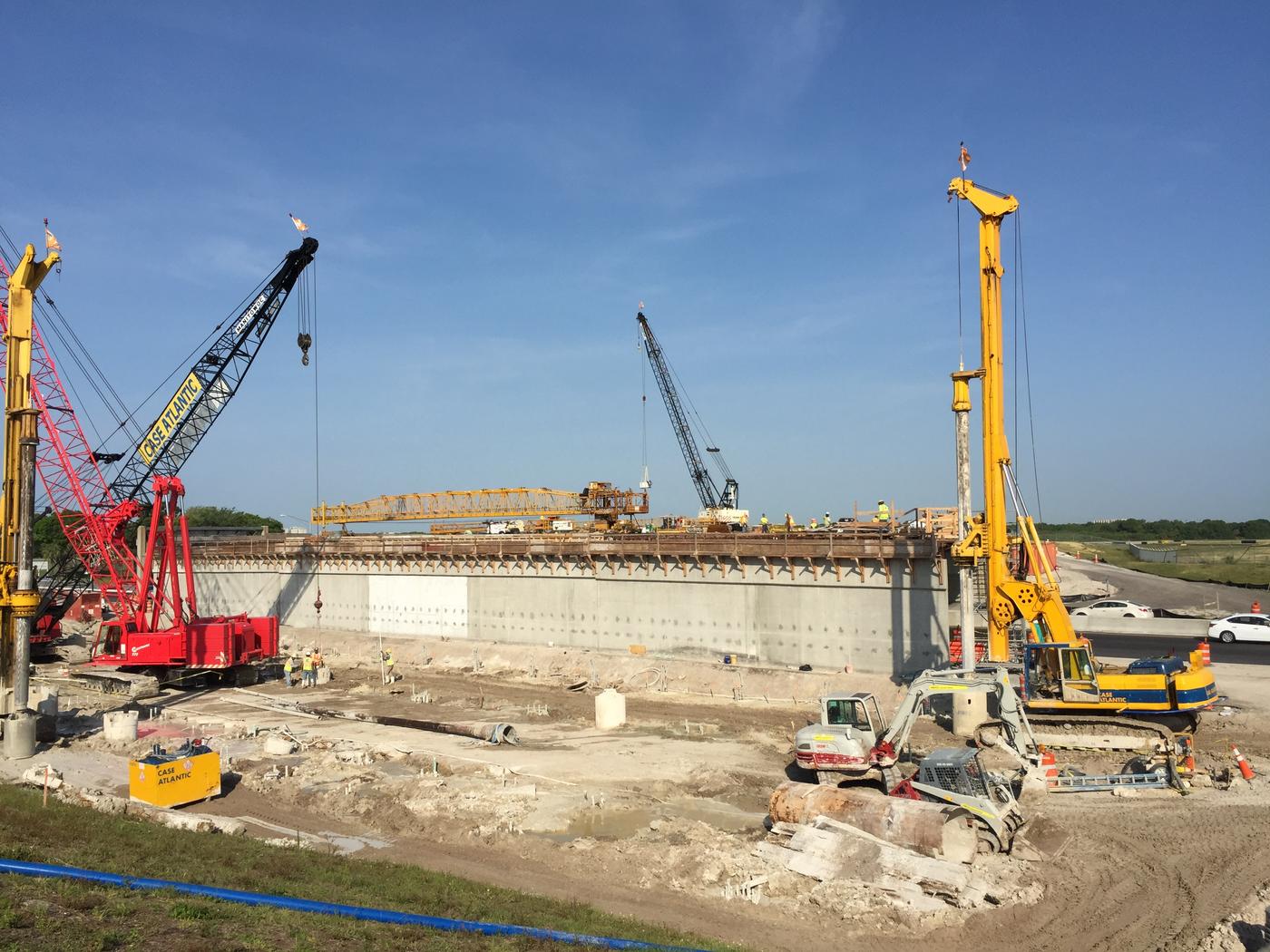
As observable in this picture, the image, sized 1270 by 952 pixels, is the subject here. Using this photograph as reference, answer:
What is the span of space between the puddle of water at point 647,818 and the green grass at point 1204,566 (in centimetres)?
4628

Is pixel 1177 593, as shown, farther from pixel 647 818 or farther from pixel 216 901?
pixel 216 901

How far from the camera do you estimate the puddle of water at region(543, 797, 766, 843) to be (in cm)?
1578

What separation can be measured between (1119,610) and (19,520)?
133ft

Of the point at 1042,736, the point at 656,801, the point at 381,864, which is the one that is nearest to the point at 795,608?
the point at 1042,736

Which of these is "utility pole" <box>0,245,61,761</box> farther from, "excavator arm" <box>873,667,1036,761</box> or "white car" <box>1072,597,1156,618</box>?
"white car" <box>1072,597,1156,618</box>

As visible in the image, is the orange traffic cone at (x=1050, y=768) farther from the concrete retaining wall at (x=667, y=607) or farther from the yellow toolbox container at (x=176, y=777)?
the yellow toolbox container at (x=176, y=777)

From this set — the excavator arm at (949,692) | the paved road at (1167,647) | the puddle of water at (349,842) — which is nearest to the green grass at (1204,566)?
the paved road at (1167,647)

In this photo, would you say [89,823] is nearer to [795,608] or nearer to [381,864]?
[381,864]

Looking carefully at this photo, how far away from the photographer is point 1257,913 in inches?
456

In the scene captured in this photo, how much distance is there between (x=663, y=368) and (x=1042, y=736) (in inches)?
2262

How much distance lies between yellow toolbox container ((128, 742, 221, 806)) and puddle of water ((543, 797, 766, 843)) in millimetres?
7415

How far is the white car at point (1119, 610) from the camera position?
37656 millimetres

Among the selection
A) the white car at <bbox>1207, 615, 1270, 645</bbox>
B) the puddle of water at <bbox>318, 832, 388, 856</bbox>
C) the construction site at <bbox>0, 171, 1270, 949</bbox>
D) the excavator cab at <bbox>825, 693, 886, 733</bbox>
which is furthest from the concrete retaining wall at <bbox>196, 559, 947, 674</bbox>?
the puddle of water at <bbox>318, 832, 388, 856</bbox>

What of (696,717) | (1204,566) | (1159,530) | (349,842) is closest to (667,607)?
(696,717)
